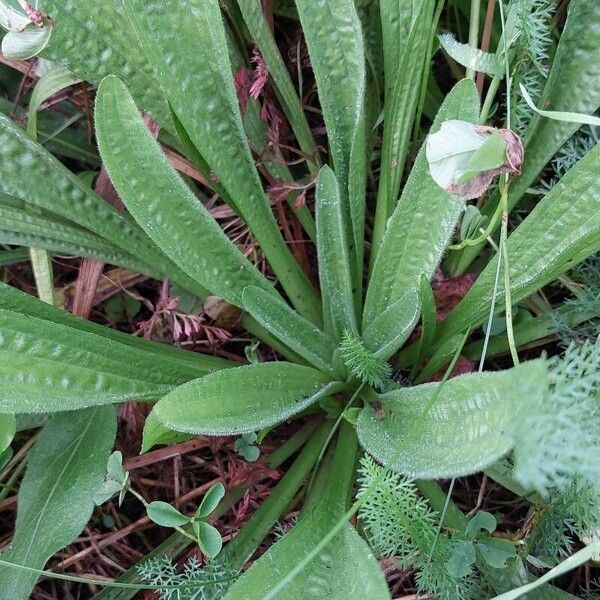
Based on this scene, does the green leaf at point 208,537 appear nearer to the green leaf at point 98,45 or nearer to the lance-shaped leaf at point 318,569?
the lance-shaped leaf at point 318,569

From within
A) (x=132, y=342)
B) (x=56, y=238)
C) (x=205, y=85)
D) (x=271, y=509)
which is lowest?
(x=271, y=509)

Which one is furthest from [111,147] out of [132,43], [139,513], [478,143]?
[139,513]

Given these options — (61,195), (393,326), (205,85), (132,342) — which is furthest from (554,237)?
(61,195)

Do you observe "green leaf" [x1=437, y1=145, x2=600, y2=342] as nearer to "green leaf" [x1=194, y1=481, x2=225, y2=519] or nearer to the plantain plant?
the plantain plant

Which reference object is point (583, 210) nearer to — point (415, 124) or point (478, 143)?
point (478, 143)

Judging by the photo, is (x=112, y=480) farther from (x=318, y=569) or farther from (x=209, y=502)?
(x=318, y=569)

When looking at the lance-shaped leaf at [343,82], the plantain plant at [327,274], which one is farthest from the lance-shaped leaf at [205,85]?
the lance-shaped leaf at [343,82]
